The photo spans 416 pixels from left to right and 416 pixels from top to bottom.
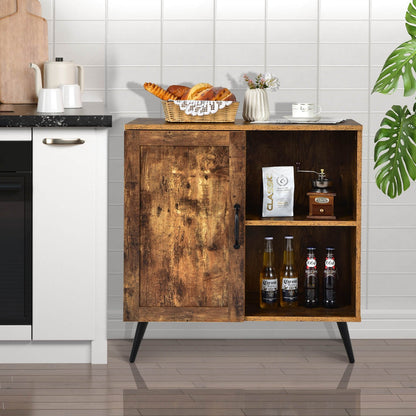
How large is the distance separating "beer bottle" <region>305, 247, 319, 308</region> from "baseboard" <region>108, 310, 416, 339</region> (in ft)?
0.92

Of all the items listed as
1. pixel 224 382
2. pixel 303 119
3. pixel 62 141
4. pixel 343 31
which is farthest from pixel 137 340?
pixel 343 31

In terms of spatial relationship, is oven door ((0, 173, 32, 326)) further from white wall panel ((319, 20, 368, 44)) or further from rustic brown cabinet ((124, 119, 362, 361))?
white wall panel ((319, 20, 368, 44))

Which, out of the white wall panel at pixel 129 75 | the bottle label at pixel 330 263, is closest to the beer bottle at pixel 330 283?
the bottle label at pixel 330 263

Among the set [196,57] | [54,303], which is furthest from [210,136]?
[54,303]

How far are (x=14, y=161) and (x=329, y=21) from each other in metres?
1.51

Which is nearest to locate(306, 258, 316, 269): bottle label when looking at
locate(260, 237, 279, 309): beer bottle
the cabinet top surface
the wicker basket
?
locate(260, 237, 279, 309): beer bottle

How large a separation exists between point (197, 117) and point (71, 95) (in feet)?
1.87

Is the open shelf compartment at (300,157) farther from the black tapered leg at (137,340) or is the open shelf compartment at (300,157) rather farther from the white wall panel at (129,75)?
the black tapered leg at (137,340)

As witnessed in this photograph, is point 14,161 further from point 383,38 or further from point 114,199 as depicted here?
point 383,38

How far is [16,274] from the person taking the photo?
341cm

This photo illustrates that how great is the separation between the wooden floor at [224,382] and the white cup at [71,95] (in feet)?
3.45

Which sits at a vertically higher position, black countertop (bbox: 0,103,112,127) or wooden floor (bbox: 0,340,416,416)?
black countertop (bbox: 0,103,112,127)

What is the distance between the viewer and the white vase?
11.8 ft

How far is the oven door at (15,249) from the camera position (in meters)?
3.37
